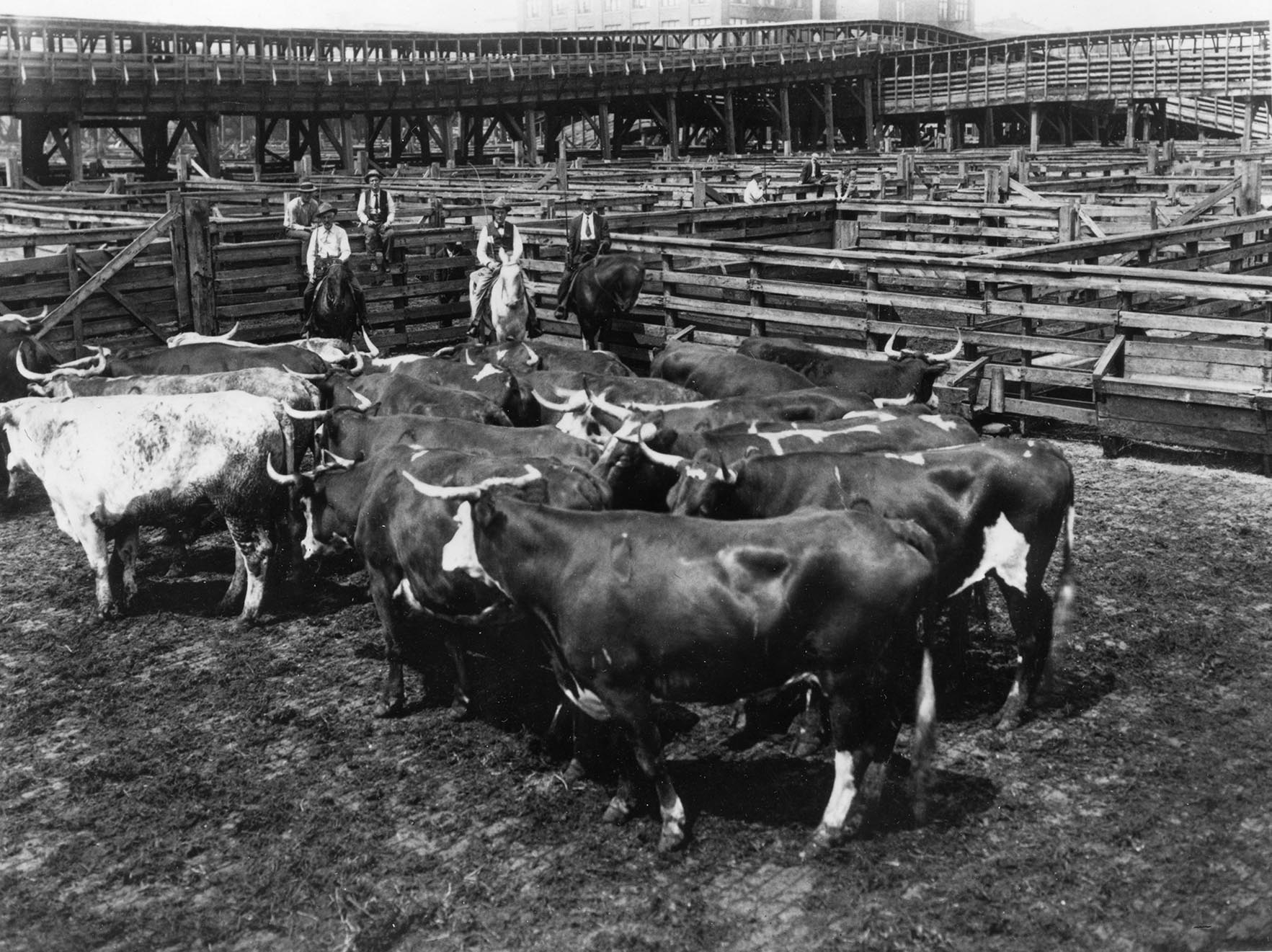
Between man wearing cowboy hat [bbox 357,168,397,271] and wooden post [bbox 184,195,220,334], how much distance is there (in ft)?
6.52

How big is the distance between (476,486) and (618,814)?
173cm

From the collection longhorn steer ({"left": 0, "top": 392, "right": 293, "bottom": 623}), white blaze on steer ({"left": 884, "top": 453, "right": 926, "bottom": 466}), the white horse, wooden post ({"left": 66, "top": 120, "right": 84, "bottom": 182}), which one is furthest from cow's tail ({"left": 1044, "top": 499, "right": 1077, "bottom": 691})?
wooden post ({"left": 66, "top": 120, "right": 84, "bottom": 182})

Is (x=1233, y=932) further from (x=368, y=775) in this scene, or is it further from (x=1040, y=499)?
(x=368, y=775)

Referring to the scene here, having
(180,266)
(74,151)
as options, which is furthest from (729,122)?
(180,266)

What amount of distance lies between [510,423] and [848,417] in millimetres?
2794

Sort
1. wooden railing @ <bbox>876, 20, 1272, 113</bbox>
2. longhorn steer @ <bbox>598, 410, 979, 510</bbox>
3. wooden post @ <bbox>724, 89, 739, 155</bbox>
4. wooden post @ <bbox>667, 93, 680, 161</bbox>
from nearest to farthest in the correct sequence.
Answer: longhorn steer @ <bbox>598, 410, 979, 510</bbox> < wooden railing @ <bbox>876, 20, 1272, 113</bbox> < wooden post @ <bbox>667, 93, 680, 161</bbox> < wooden post @ <bbox>724, 89, 739, 155</bbox>

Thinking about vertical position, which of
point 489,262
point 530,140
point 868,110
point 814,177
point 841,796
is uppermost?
point 868,110

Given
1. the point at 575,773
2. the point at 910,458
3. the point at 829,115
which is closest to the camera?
the point at 575,773

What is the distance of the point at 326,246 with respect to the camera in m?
15.1

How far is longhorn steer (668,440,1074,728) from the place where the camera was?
270 inches

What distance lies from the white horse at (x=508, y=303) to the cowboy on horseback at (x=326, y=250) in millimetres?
1561

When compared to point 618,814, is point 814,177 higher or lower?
higher

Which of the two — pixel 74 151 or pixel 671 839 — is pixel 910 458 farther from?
pixel 74 151

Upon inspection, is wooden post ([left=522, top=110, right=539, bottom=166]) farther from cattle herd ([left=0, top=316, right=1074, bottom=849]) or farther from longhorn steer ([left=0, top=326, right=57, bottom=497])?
cattle herd ([left=0, top=316, right=1074, bottom=849])
